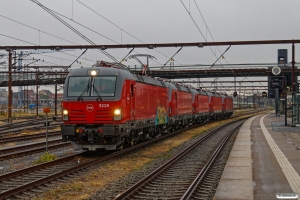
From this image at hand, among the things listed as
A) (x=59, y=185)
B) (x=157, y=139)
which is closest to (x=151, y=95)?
(x=157, y=139)

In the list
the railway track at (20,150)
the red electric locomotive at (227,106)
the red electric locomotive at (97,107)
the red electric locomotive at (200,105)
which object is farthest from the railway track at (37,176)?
the red electric locomotive at (227,106)

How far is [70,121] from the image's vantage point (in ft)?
55.4

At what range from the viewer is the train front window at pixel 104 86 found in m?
16.9

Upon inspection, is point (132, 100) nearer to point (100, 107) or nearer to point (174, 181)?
point (100, 107)

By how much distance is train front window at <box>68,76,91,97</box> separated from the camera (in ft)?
55.8

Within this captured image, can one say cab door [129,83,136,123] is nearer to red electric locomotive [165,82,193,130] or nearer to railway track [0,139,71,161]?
railway track [0,139,71,161]

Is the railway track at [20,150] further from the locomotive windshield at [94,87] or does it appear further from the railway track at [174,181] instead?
the railway track at [174,181]

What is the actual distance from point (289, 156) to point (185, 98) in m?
19.1

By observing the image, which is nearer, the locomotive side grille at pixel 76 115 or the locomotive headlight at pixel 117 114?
the locomotive headlight at pixel 117 114

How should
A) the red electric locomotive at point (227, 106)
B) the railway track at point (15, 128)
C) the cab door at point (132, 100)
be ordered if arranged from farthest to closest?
the red electric locomotive at point (227, 106)
the railway track at point (15, 128)
the cab door at point (132, 100)

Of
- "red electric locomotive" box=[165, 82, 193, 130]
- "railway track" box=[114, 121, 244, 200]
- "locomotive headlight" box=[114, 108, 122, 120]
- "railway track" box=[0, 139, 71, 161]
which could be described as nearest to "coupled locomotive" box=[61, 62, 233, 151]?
"locomotive headlight" box=[114, 108, 122, 120]

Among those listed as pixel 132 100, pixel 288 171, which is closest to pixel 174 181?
pixel 288 171

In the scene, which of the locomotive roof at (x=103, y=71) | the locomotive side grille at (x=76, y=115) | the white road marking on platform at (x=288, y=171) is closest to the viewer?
the white road marking on platform at (x=288, y=171)

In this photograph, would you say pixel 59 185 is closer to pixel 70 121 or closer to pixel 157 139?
pixel 70 121
